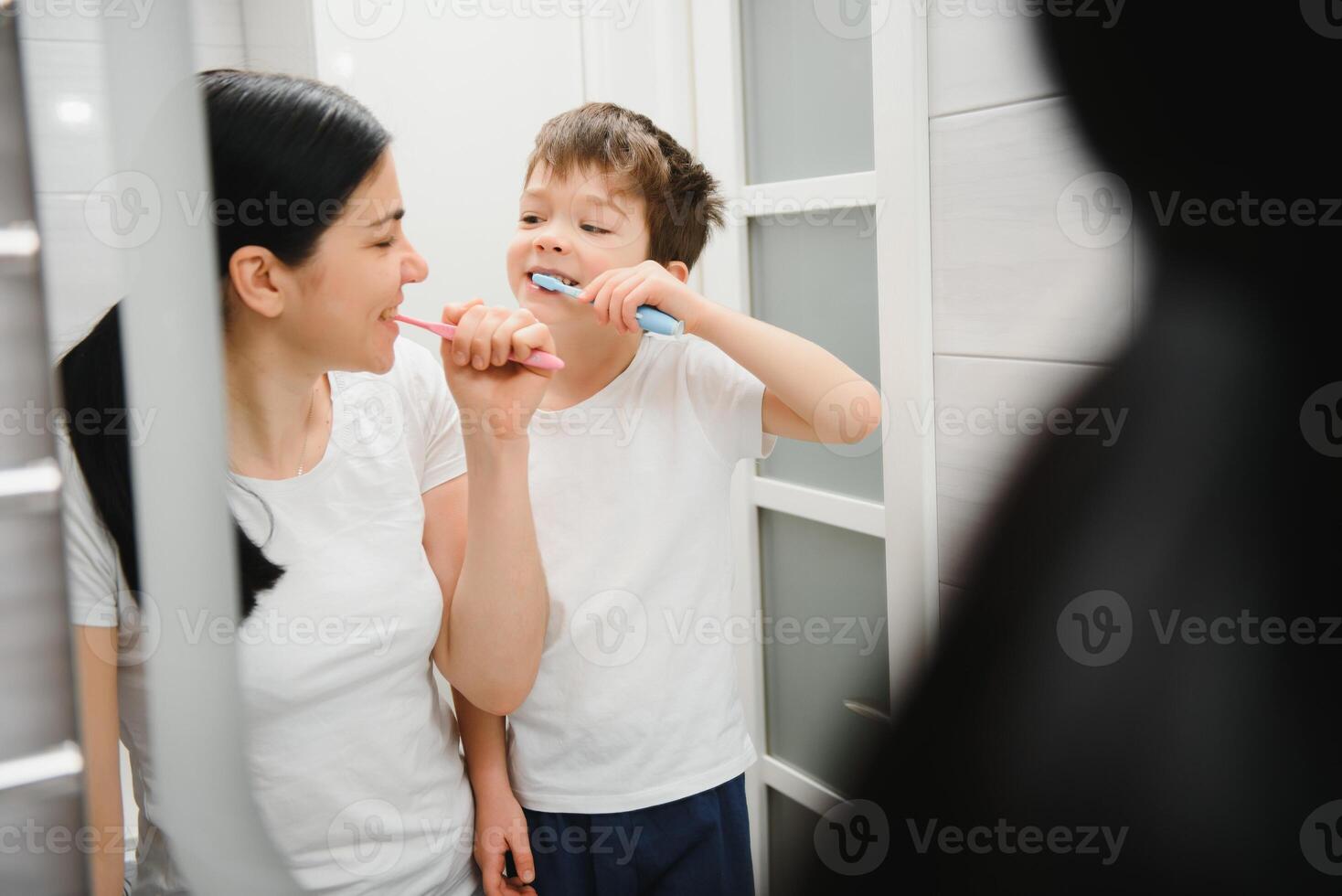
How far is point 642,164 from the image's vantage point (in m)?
0.74

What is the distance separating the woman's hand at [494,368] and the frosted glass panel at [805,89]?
0.52m

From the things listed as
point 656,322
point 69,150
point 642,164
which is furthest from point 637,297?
point 69,150

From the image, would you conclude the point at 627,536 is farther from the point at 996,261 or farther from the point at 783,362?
the point at 996,261

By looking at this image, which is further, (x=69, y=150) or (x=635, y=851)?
(x=635, y=851)

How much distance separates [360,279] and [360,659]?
22cm

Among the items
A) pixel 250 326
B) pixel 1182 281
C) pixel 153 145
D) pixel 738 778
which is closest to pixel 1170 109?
pixel 1182 281

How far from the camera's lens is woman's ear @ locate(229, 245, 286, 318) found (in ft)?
1.45

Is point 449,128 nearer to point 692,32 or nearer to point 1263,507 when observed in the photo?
point 692,32

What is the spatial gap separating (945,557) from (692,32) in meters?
0.71

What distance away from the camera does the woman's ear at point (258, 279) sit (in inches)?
17.4

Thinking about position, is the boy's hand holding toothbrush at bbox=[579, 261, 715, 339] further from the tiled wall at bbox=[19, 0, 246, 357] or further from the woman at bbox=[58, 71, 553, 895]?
the tiled wall at bbox=[19, 0, 246, 357]

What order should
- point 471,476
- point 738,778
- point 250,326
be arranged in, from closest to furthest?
point 250,326
point 471,476
point 738,778

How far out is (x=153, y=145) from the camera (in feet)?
0.51

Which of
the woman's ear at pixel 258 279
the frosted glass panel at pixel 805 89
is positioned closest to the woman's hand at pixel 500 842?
the woman's ear at pixel 258 279
